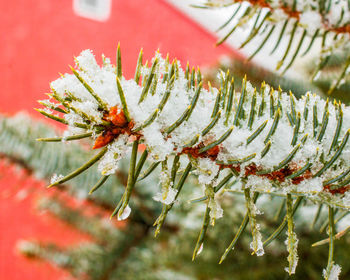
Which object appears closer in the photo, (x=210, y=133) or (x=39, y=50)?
(x=210, y=133)

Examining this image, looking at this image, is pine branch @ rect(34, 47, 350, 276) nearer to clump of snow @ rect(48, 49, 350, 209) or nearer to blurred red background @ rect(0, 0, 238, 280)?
clump of snow @ rect(48, 49, 350, 209)

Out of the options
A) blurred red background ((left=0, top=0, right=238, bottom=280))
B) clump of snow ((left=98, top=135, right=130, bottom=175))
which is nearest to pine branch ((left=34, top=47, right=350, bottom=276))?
clump of snow ((left=98, top=135, right=130, bottom=175))

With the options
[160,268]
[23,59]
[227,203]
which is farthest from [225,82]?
[23,59]

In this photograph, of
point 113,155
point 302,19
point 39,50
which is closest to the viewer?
point 113,155

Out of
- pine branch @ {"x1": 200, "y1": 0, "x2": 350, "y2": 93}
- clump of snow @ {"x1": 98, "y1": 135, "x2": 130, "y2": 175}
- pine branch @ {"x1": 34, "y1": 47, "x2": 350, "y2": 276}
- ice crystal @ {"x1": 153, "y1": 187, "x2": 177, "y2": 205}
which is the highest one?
pine branch @ {"x1": 200, "y1": 0, "x2": 350, "y2": 93}

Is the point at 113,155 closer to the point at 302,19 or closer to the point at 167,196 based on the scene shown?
the point at 167,196

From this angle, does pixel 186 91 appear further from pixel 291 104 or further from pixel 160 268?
pixel 160 268

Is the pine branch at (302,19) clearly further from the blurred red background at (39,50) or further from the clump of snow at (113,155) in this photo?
the blurred red background at (39,50)

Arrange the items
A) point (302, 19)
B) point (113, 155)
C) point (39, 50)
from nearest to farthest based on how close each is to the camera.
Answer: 1. point (113, 155)
2. point (302, 19)
3. point (39, 50)

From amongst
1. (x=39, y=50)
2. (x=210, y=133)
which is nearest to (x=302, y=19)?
(x=210, y=133)

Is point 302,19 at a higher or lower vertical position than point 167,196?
higher
